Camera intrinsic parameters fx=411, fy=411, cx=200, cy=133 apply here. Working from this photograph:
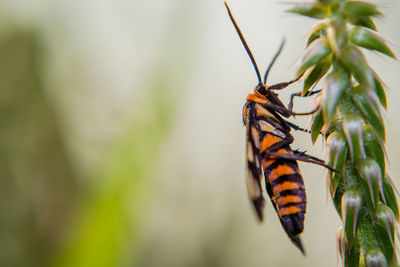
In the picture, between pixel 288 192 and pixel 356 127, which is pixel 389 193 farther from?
pixel 288 192

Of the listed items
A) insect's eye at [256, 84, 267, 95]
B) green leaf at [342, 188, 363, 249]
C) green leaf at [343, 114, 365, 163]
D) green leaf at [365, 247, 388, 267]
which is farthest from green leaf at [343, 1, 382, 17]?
insect's eye at [256, 84, 267, 95]

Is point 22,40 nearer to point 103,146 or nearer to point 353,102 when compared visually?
point 103,146

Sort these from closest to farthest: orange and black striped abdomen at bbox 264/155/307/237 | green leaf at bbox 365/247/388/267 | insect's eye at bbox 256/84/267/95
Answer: green leaf at bbox 365/247/388/267 < orange and black striped abdomen at bbox 264/155/307/237 < insect's eye at bbox 256/84/267/95

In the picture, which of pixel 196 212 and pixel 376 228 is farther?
pixel 196 212

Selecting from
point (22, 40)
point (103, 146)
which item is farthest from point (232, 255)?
point (22, 40)

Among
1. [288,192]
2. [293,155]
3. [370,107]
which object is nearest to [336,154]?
[370,107]

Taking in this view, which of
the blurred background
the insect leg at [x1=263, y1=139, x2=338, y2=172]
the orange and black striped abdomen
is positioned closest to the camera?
the orange and black striped abdomen

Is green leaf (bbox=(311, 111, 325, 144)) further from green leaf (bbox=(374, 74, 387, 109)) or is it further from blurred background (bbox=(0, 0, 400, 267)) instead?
blurred background (bbox=(0, 0, 400, 267))
